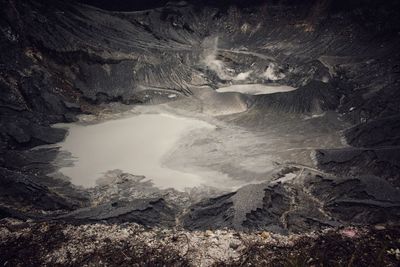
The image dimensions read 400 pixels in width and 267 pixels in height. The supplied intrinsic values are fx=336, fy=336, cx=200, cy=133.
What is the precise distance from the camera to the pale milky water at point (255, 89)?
505 inches

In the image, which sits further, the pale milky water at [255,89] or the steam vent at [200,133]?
the pale milky water at [255,89]

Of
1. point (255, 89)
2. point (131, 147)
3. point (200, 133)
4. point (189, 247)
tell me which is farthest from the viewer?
point (255, 89)

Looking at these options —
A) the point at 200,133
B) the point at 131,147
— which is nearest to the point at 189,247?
the point at 131,147

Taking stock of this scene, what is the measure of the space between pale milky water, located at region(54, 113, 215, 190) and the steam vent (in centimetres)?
6

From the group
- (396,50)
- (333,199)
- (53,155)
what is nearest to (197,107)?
(53,155)

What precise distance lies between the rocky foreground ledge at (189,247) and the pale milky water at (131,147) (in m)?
2.03

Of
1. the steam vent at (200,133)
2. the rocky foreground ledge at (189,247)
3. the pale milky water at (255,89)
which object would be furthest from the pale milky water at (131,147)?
the pale milky water at (255,89)

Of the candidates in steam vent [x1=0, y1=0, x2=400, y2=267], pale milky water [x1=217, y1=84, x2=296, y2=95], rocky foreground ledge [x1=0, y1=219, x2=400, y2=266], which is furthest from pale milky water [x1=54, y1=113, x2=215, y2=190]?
pale milky water [x1=217, y1=84, x2=296, y2=95]

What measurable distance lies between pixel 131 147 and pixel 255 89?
19.0ft

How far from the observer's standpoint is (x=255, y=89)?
13188mm

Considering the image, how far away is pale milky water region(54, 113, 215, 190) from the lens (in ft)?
27.7

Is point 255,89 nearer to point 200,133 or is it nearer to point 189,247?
point 200,133

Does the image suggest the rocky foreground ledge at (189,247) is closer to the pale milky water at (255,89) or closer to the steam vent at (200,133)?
the steam vent at (200,133)

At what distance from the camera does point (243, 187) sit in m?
7.52
